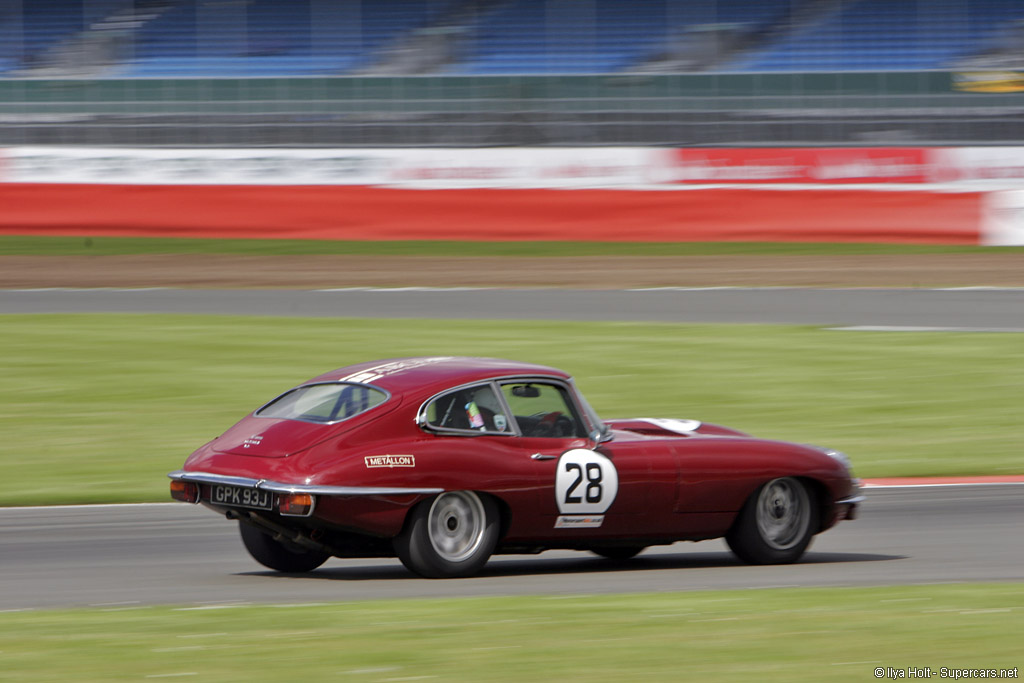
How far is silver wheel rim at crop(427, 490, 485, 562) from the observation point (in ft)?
22.1

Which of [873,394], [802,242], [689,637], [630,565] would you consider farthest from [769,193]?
[689,637]

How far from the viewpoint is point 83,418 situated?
12594mm

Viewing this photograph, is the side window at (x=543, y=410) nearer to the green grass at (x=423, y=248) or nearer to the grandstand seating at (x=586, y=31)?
the green grass at (x=423, y=248)

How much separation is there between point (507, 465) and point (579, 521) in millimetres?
→ 525

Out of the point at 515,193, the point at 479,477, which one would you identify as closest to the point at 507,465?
the point at 479,477

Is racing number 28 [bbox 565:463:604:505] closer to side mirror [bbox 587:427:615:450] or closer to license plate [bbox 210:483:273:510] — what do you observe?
side mirror [bbox 587:427:615:450]

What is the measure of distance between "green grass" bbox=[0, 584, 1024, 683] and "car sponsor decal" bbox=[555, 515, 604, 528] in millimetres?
750

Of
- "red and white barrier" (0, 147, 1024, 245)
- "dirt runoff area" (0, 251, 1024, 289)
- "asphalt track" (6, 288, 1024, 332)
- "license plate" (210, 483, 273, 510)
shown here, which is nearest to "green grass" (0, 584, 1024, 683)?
"license plate" (210, 483, 273, 510)

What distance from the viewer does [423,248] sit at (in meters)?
26.6

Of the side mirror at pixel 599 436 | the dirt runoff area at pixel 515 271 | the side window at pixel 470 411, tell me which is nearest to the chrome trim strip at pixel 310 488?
the side window at pixel 470 411

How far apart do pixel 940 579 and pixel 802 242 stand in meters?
19.8

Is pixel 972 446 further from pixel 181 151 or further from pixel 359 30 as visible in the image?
pixel 359 30

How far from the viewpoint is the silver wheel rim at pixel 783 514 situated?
7.62 metres

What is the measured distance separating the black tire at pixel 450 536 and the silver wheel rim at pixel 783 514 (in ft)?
5.18
